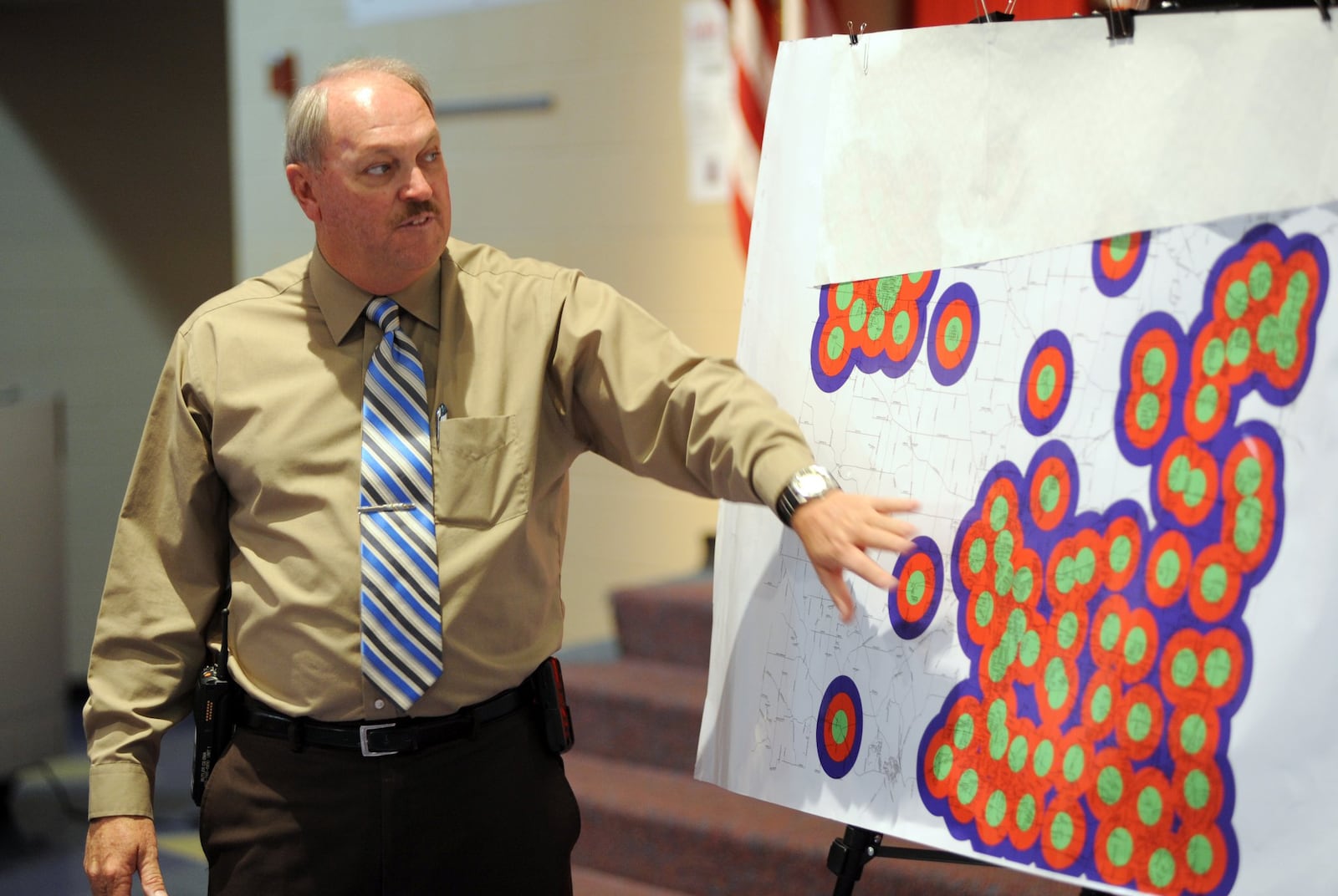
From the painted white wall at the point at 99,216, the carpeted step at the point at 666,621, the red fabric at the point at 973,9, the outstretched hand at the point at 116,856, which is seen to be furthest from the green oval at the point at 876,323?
the painted white wall at the point at 99,216

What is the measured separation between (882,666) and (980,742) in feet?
0.43

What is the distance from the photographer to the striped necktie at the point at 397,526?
1.32m

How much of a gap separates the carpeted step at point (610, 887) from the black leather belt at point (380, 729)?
114 cm

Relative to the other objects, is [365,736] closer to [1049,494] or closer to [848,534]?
[848,534]

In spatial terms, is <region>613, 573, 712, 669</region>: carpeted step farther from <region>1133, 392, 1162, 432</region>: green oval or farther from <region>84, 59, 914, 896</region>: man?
<region>1133, 392, 1162, 432</region>: green oval

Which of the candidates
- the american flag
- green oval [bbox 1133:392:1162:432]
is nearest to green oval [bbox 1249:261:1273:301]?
green oval [bbox 1133:392:1162:432]

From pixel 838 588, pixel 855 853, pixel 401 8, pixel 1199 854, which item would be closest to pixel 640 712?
pixel 855 853

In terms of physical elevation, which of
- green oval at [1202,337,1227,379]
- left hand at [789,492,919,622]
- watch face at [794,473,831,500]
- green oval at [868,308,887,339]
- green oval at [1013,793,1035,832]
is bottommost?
green oval at [1013,793,1035,832]

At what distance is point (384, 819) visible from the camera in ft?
4.41

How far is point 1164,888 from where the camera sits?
1103mm

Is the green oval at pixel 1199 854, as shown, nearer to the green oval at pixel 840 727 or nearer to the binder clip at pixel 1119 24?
the green oval at pixel 840 727

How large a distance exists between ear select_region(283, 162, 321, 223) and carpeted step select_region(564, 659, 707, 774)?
148 centimetres

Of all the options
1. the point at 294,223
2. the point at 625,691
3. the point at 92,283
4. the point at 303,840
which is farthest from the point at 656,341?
the point at 92,283

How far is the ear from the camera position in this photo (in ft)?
4.59
